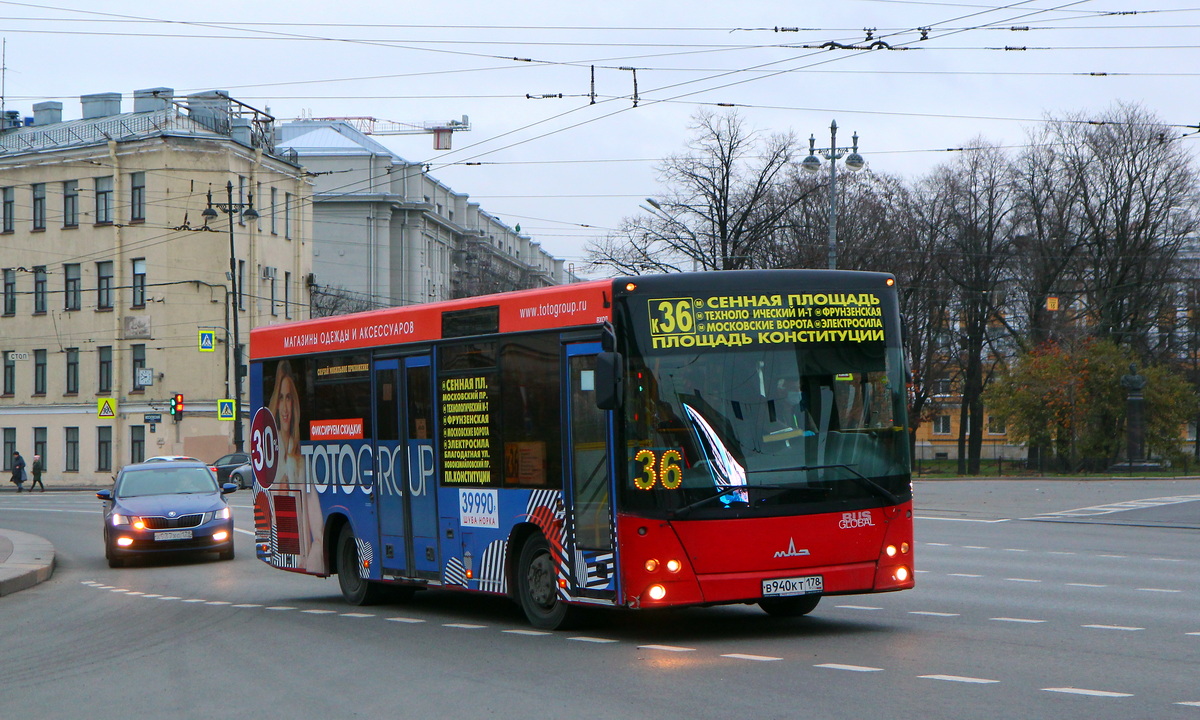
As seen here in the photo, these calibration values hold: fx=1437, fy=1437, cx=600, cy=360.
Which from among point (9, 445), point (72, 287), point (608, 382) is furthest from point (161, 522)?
point (9, 445)

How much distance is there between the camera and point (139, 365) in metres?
59.0

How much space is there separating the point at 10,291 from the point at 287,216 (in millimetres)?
12379

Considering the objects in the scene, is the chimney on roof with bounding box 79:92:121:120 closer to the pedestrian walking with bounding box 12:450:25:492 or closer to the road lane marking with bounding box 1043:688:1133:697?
the pedestrian walking with bounding box 12:450:25:492

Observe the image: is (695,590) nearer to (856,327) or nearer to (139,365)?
(856,327)

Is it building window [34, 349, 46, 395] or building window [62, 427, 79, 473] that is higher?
building window [34, 349, 46, 395]

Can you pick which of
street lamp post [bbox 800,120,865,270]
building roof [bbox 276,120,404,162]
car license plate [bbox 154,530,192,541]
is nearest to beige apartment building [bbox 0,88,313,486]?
building roof [bbox 276,120,404,162]

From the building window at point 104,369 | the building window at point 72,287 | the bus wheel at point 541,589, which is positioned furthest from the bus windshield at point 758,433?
the building window at point 72,287

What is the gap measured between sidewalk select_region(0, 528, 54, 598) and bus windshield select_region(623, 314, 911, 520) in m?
10.4

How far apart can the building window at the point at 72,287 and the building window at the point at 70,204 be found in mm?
1769

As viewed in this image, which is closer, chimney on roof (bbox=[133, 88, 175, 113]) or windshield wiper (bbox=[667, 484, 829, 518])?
windshield wiper (bbox=[667, 484, 829, 518])

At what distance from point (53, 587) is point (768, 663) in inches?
486

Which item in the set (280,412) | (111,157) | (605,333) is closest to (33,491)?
(111,157)

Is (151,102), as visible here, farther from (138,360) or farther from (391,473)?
(391,473)

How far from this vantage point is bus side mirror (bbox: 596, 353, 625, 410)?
10.1 meters
